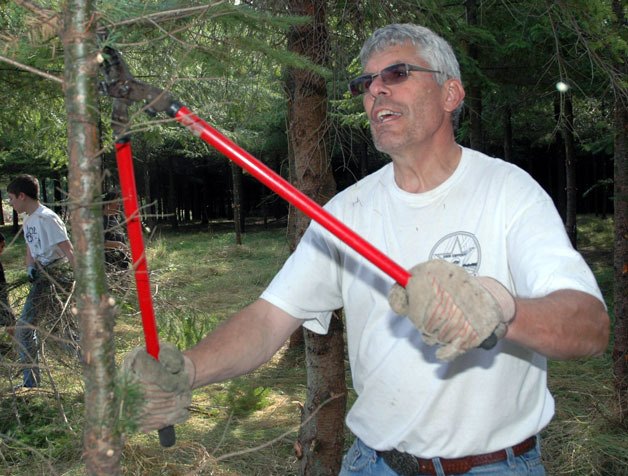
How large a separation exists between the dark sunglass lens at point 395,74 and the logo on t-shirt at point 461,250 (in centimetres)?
60

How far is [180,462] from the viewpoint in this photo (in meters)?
4.41

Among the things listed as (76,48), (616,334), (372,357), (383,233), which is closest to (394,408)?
(372,357)

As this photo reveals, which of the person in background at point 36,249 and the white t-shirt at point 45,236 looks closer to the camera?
the person in background at point 36,249

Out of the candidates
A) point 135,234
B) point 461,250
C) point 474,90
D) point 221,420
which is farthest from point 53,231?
point 474,90

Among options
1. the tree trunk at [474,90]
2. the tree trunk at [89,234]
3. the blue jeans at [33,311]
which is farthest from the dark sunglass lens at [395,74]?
the tree trunk at [474,90]

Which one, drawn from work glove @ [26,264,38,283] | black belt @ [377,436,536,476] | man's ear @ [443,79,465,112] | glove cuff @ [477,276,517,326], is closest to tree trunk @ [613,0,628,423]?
man's ear @ [443,79,465,112]

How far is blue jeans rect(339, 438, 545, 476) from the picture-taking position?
2006 mm

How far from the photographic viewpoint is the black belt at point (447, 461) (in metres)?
2.02

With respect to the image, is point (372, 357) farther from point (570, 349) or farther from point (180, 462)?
point (180, 462)

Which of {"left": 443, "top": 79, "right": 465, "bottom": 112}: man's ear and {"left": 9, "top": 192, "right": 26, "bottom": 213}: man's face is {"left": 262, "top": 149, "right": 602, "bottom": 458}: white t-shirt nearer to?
{"left": 443, "top": 79, "right": 465, "bottom": 112}: man's ear

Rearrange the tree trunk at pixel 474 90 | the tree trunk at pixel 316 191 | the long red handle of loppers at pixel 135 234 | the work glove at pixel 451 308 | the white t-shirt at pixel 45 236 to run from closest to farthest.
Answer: the work glove at pixel 451 308, the long red handle of loppers at pixel 135 234, the tree trunk at pixel 316 191, the white t-shirt at pixel 45 236, the tree trunk at pixel 474 90

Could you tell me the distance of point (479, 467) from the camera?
6.60 feet

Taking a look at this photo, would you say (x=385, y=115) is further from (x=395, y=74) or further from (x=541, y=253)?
(x=541, y=253)

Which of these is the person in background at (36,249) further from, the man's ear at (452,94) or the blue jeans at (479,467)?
the man's ear at (452,94)
